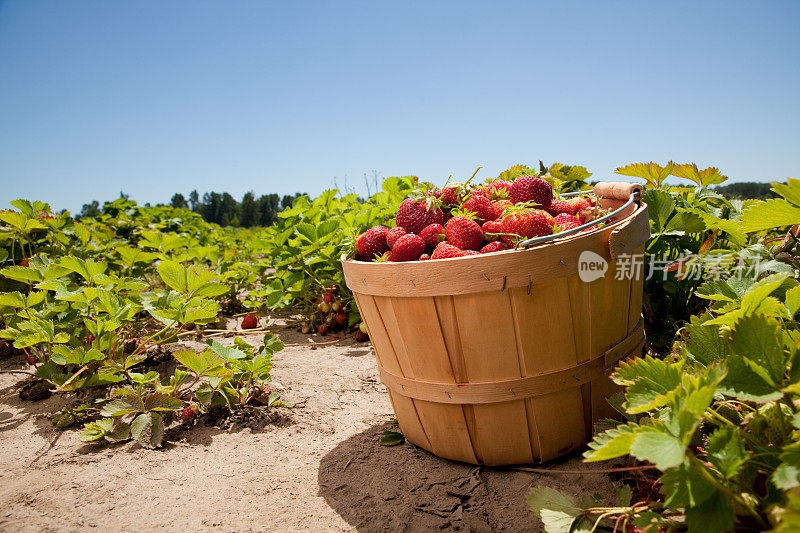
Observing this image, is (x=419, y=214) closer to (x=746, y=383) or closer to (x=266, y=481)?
(x=266, y=481)

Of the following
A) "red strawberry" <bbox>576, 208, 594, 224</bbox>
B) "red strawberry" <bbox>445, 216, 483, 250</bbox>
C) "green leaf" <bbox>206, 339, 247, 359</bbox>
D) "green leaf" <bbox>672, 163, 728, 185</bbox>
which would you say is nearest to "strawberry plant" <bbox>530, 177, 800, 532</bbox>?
"red strawberry" <bbox>576, 208, 594, 224</bbox>

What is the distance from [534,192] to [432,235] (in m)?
0.42

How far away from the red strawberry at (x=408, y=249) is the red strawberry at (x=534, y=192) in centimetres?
43

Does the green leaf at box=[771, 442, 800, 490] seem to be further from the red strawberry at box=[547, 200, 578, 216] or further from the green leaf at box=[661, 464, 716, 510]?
the red strawberry at box=[547, 200, 578, 216]

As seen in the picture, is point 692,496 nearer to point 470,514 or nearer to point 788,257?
point 470,514

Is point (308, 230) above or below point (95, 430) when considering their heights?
above

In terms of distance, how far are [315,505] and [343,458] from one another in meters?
0.28

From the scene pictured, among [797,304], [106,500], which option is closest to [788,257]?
[797,304]

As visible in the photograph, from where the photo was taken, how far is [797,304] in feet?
3.92

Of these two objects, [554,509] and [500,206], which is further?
[500,206]

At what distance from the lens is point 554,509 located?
1269 millimetres

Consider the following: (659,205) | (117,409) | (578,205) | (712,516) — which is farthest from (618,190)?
(117,409)

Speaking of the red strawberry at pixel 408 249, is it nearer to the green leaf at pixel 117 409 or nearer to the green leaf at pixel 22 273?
the green leaf at pixel 117 409

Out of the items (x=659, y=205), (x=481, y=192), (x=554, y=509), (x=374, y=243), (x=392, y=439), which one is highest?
(x=481, y=192)
